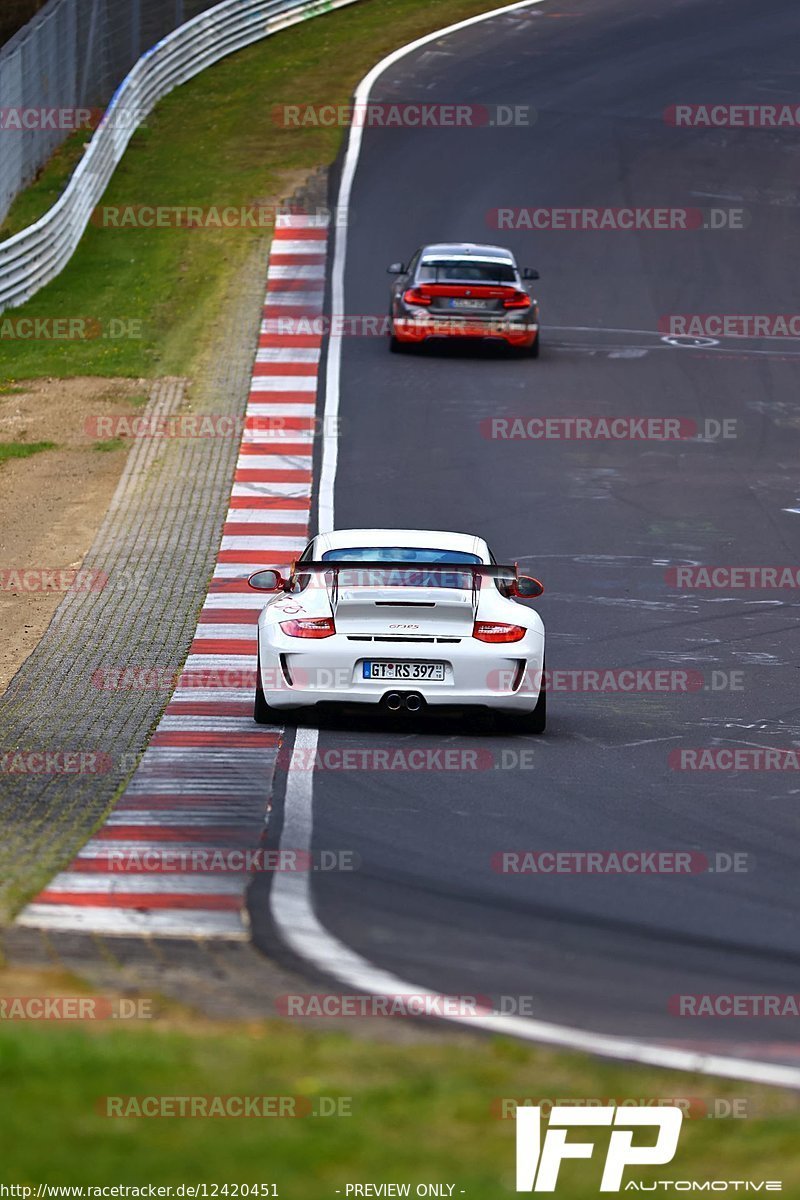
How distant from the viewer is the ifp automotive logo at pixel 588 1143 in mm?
5402

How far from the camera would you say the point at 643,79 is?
143 ft

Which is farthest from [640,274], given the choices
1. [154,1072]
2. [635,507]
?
[154,1072]

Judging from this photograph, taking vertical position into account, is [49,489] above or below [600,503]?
below

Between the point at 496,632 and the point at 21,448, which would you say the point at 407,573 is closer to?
the point at 496,632

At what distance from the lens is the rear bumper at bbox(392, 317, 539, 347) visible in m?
27.0

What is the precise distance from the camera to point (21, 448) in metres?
23.7

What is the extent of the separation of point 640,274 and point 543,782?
21433mm

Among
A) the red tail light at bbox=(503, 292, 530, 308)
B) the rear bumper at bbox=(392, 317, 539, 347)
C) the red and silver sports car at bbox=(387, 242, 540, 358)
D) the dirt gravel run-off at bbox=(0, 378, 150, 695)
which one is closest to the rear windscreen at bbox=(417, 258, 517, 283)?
the red and silver sports car at bbox=(387, 242, 540, 358)

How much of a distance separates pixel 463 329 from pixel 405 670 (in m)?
15.1

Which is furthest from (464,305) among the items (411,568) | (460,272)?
(411,568)

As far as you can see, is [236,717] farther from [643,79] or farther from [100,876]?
[643,79]

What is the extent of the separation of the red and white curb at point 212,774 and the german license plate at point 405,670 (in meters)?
0.76

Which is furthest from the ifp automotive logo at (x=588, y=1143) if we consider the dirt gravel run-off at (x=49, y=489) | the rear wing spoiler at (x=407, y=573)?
the dirt gravel run-off at (x=49, y=489)

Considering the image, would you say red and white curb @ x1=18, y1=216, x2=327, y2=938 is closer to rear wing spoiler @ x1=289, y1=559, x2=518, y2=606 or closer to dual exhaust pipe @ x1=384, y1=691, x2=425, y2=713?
dual exhaust pipe @ x1=384, y1=691, x2=425, y2=713
